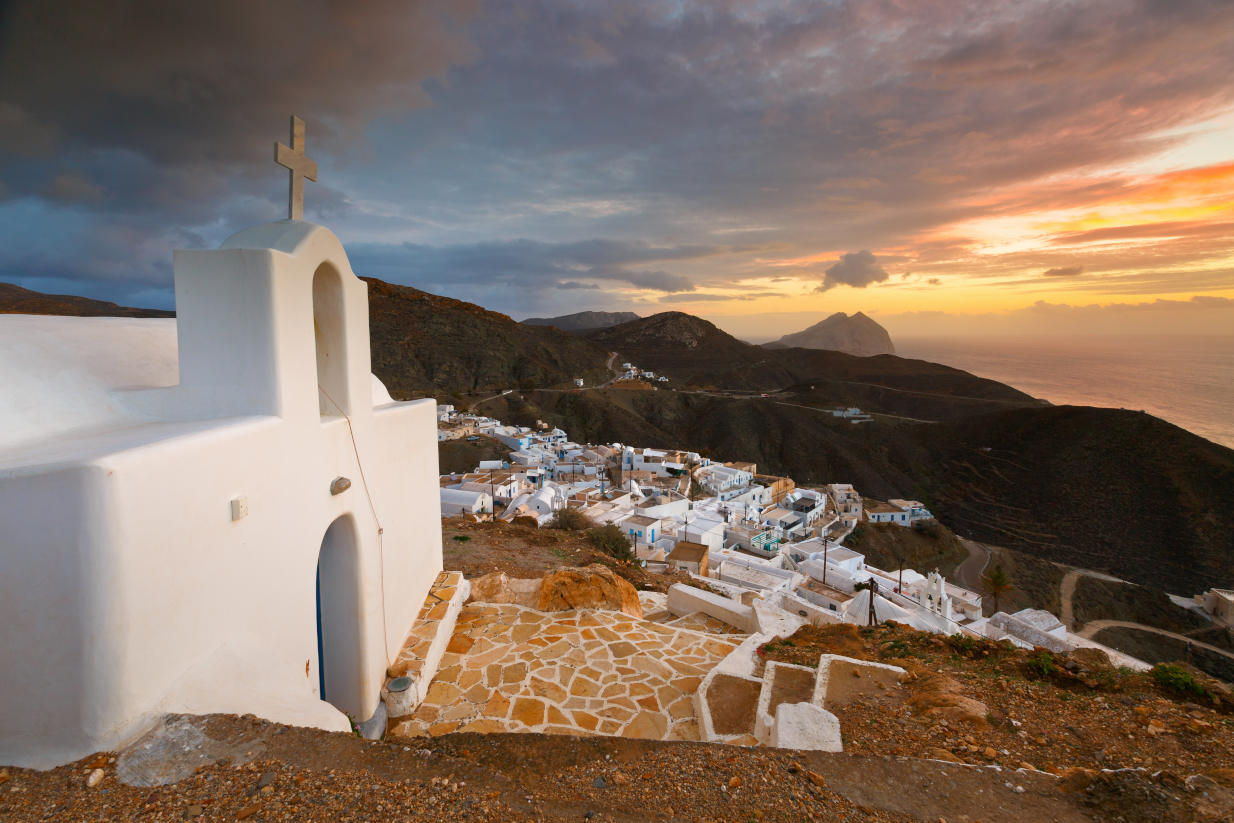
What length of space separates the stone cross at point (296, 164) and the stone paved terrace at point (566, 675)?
3.96 m

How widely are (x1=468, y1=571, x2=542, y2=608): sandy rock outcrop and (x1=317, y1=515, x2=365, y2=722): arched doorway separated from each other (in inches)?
89.5

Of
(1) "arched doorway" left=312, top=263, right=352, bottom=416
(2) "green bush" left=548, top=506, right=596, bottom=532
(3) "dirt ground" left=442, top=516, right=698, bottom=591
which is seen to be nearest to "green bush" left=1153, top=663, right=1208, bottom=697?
(3) "dirt ground" left=442, top=516, right=698, bottom=591

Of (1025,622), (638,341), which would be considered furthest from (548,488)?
(638,341)

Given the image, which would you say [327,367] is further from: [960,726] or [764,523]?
[764,523]

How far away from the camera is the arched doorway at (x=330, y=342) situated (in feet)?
13.5

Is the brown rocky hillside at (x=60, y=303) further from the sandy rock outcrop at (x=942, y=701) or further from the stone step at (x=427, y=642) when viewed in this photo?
the sandy rock outcrop at (x=942, y=701)

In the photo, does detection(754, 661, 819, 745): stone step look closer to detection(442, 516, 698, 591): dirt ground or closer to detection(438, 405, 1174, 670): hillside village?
detection(438, 405, 1174, 670): hillside village

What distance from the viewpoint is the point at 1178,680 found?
3.85m

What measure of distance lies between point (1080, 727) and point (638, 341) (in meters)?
104

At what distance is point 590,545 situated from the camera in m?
10.4

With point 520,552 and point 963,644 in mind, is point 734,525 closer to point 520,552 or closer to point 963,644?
point 520,552

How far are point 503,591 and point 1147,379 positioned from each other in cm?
13562

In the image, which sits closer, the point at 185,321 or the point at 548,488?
the point at 185,321

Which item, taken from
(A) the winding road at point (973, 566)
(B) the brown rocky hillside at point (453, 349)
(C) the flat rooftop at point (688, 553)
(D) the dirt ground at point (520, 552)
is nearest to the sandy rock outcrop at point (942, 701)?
(D) the dirt ground at point (520, 552)
